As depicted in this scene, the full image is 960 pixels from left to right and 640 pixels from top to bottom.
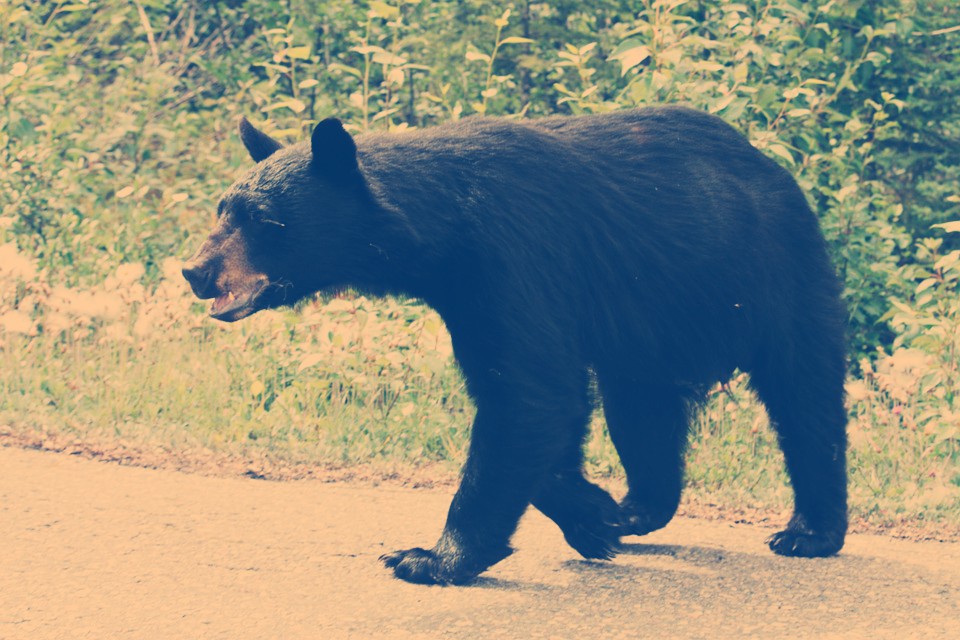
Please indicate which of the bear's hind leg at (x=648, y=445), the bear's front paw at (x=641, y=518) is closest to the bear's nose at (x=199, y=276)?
the bear's hind leg at (x=648, y=445)

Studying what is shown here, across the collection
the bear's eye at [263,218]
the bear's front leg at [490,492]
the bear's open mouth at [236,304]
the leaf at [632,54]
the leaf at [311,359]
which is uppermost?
the leaf at [632,54]

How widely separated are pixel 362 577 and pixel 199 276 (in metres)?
0.96

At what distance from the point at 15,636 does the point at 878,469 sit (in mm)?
3303

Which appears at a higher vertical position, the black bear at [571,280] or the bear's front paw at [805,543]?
the black bear at [571,280]

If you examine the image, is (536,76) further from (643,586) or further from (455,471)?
(643,586)

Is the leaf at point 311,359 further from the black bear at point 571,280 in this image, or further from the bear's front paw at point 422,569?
the bear's front paw at point 422,569

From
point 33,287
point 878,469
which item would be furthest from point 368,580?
point 33,287

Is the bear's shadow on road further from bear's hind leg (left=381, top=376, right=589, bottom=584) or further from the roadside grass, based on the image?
the roadside grass

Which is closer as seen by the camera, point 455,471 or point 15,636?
point 15,636

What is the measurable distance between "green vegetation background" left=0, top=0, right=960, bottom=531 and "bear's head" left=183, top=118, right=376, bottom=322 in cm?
57

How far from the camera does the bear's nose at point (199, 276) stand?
352 centimetres

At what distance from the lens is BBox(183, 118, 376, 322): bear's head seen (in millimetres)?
3596

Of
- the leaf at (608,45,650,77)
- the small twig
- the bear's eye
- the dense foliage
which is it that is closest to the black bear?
the bear's eye

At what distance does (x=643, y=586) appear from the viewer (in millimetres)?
3768
